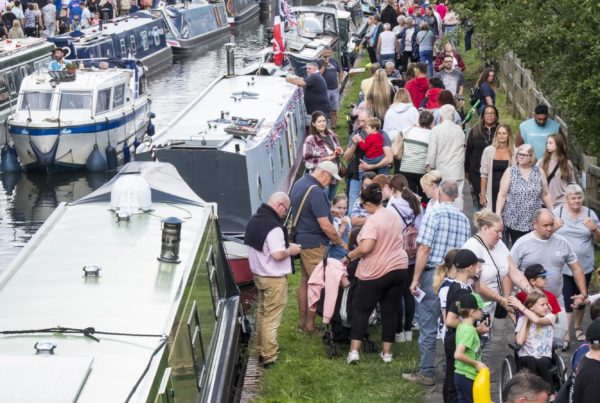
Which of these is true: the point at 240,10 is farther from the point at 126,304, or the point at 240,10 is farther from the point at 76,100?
the point at 126,304

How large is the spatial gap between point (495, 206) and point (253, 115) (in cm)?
556

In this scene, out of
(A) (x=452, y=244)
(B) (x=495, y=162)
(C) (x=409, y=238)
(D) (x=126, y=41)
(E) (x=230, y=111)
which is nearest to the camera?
(A) (x=452, y=244)

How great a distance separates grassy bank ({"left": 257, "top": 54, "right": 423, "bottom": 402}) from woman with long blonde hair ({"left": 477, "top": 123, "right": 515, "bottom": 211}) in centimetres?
235

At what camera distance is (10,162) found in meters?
28.2

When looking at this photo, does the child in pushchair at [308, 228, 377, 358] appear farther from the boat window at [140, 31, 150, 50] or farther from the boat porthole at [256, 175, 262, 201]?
the boat window at [140, 31, 150, 50]

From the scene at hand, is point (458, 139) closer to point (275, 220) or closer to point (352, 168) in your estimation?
point (352, 168)

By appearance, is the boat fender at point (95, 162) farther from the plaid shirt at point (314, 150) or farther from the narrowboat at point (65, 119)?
the plaid shirt at point (314, 150)

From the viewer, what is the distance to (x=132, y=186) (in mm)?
11562

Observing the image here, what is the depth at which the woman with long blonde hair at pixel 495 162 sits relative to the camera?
48.7ft

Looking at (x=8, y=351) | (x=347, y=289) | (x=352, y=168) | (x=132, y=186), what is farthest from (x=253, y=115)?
(x=8, y=351)

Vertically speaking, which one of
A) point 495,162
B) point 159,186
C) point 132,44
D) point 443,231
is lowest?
point 132,44

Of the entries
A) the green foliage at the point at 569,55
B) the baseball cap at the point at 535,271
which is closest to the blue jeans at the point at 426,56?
the green foliage at the point at 569,55

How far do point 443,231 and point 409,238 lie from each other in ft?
3.73

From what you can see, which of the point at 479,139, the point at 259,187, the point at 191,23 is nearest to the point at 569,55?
the point at 479,139
